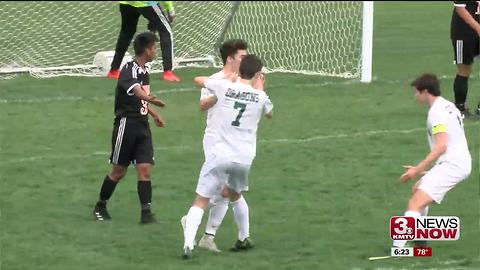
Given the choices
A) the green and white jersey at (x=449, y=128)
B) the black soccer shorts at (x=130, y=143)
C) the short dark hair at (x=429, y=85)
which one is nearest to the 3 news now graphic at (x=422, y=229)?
the green and white jersey at (x=449, y=128)

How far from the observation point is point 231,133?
902 centimetres

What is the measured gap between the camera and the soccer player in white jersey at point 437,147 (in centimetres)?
884

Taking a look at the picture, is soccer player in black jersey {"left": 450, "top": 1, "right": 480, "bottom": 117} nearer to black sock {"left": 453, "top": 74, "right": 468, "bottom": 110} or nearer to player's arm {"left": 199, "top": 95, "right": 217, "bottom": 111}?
black sock {"left": 453, "top": 74, "right": 468, "bottom": 110}

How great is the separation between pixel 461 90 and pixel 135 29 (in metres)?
5.16

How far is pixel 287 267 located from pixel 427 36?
1545cm

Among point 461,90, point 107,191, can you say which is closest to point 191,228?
point 107,191

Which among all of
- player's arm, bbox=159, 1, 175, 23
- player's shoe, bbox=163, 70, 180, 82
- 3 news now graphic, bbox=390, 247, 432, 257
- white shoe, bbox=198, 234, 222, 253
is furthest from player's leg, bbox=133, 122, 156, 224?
player's arm, bbox=159, 1, 175, 23

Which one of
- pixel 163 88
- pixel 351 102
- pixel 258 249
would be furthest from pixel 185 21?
pixel 258 249

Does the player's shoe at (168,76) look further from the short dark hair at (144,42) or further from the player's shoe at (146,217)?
the player's shoe at (146,217)

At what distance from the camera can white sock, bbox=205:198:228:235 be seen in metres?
9.27

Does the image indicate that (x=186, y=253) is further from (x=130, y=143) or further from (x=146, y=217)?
(x=130, y=143)

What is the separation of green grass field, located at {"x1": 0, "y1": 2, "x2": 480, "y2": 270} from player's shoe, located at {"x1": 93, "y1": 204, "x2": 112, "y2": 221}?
93 mm

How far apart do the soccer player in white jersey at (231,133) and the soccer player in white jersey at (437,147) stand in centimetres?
123

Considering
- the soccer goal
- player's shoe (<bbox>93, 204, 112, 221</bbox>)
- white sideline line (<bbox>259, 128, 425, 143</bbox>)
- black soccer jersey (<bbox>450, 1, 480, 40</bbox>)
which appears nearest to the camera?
player's shoe (<bbox>93, 204, 112, 221</bbox>)
